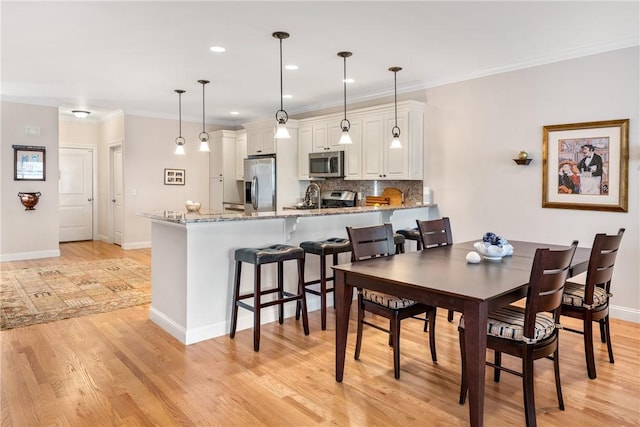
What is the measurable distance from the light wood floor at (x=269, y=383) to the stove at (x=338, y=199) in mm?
2907

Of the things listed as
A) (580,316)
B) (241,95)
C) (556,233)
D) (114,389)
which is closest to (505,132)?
(556,233)

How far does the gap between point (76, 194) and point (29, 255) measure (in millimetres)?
2160

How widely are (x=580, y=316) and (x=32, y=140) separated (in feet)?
24.9

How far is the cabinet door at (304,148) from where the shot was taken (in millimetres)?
6582

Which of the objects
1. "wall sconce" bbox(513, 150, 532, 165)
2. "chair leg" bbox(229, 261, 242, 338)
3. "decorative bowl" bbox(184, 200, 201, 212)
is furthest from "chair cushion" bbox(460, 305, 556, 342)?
"decorative bowl" bbox(184, 200, 201, 212)

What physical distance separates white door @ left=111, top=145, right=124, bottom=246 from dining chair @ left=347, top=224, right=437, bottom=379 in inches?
242

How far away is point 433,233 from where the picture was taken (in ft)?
11.6

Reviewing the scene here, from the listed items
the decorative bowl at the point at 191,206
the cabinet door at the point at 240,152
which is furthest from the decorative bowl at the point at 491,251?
the cabinet door at the point at 240,152

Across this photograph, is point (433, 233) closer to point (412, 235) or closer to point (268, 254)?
point (412, 235)

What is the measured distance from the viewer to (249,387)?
2617mm

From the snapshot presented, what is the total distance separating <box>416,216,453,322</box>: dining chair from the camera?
135 inches

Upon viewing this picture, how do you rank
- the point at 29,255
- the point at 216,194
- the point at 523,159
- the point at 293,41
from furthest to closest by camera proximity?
1. the point at 216,194
2. the point at 29,255
3. the point at 523,159
4. the point at 293,41

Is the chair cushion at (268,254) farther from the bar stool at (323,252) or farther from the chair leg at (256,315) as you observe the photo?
the bar stool at (323,252)

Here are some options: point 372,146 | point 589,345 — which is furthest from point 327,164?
point 589,345
